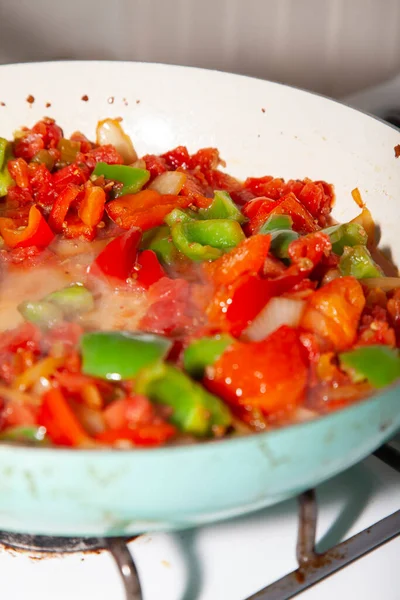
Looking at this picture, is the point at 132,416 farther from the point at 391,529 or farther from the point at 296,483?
the point at 391,529

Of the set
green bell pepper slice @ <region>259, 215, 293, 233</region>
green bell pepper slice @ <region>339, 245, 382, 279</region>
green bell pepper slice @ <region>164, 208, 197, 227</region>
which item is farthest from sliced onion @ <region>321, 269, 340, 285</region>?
green bell pepper slice @ <region>164, 208, 197, 227</region>

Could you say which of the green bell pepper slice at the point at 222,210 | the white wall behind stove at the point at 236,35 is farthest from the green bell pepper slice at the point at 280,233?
the white wall behind stove at the point at 236,35

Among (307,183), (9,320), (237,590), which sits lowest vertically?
(237,590)

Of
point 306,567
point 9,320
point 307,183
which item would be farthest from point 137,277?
point 306,567

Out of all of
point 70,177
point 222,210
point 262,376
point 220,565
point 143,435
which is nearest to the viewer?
point 143,435

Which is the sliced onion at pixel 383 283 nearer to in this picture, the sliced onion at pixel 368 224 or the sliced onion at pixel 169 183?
the sliced onion at pixel 368 224

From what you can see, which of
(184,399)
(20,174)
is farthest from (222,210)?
(184,399)

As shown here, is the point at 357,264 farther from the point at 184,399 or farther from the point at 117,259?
the point at 184,399

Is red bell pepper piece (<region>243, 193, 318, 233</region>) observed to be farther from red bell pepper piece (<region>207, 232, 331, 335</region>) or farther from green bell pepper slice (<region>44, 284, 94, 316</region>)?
green bell pepper slice (<region>44, 284, 94, 316</region>)
